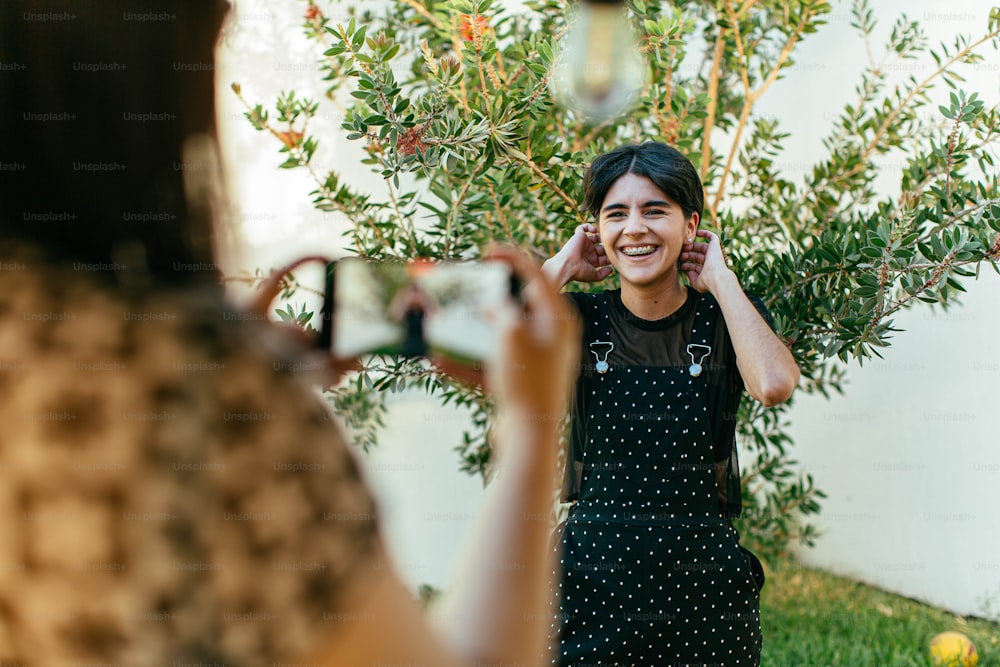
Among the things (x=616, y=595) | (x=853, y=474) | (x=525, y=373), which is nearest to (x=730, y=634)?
(x=616, y=595)

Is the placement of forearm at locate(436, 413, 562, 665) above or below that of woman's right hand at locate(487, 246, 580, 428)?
below

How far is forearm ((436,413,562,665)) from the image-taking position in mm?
639

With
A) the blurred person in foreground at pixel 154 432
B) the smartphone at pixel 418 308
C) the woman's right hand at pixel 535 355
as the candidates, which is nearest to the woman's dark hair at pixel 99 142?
the blurred person in foreground at pixel 154 432

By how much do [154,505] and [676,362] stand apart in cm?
181

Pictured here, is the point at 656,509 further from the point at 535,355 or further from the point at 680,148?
the point at 535,355

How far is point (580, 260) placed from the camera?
2.45 metres

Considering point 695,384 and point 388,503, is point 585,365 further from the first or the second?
point 388,503

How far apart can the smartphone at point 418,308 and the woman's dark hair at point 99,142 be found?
76 cm

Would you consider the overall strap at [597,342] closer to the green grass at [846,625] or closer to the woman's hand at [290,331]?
the woman's hand at [290,331]

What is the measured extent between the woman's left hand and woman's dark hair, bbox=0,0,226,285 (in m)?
1.82

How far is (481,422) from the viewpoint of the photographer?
374 centimetres

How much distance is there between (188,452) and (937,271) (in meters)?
2.20

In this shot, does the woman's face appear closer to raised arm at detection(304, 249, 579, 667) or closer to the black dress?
the black dress

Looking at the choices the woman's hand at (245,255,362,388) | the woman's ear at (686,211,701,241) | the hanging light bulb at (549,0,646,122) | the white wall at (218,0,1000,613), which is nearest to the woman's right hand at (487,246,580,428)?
the woman's hand at (245,255,362,388)
